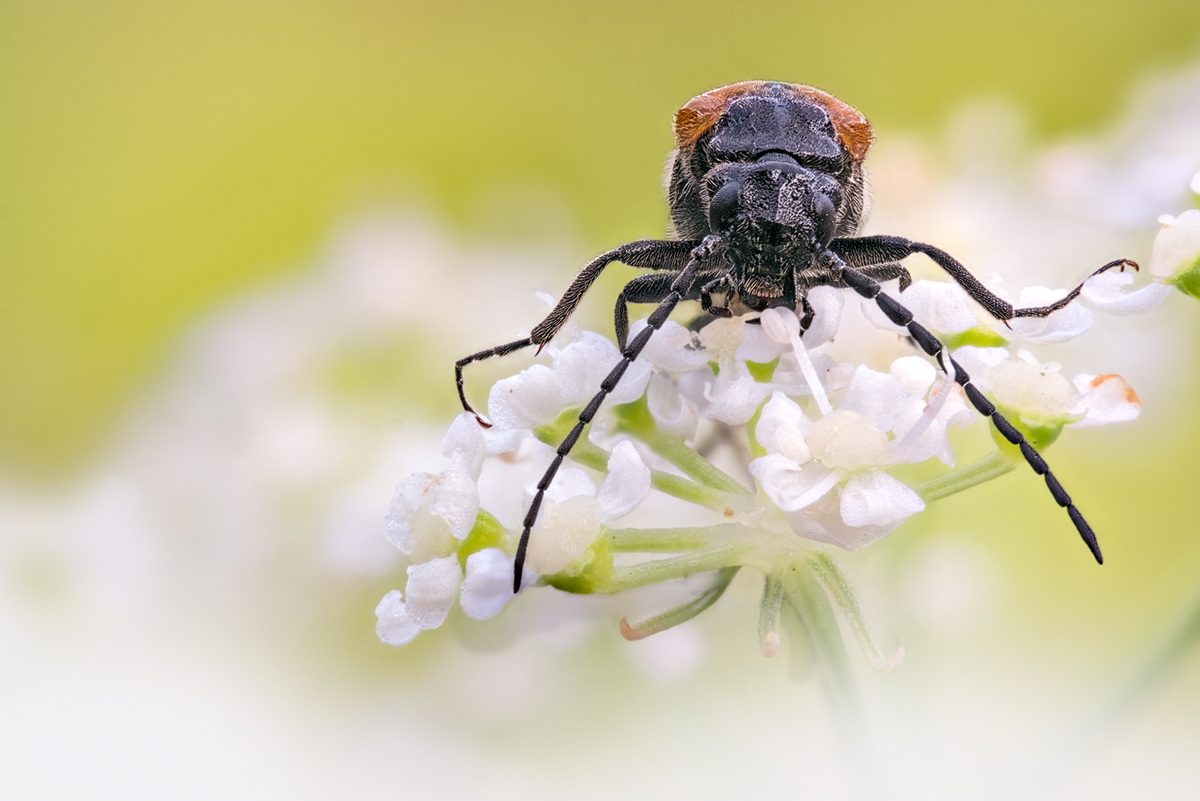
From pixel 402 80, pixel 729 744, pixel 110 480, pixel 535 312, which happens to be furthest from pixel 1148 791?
pixel 402 80

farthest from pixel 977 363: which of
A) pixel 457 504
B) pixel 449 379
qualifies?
pixel 449 379

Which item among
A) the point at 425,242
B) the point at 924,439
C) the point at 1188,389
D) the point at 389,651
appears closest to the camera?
the point at 924,439

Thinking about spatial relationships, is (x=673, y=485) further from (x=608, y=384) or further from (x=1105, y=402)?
(x=1105, y=402)

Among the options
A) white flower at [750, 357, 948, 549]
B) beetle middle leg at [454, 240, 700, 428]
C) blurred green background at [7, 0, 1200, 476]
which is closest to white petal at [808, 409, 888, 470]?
white flower at [750, 357, 948, 549]

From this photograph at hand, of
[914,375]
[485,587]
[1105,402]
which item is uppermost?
[485,587]

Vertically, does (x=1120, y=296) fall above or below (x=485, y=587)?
below

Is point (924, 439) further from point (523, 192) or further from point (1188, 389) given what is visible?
point (523, 192)

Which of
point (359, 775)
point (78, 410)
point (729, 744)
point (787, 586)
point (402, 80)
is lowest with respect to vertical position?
point (729, 744)

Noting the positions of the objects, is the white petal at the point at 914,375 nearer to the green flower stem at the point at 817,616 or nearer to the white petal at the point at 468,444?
the green flower stem at the point at 817,616
